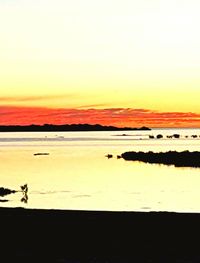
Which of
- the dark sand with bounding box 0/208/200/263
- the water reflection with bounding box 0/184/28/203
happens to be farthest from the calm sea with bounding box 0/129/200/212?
the dark sand with bounding box 0/208/200/263

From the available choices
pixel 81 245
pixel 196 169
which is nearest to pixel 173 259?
pixel 81 245

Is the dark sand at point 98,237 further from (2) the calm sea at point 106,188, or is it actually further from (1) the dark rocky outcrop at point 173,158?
(1) the dark rocky outcrop at point 173,158

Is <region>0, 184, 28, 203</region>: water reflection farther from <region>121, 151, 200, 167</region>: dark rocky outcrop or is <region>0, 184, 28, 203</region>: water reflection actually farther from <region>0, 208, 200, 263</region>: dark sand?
<region>121, 151, 200, 167</region>: dark rocky outcrop

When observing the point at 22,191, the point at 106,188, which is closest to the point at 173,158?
the point at 106,188

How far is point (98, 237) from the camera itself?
52.3 ft

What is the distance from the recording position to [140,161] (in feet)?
334

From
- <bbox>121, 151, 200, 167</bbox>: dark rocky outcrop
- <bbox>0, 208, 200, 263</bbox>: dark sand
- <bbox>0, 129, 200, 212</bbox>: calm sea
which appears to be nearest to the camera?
<bbox>0, 208, 200, 263</bbox>: dark sand

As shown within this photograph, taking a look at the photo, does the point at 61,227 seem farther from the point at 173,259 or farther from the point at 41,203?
the point at 41,203

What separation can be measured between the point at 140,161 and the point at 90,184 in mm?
40806

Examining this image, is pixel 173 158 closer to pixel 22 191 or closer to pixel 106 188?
pixel 106 188

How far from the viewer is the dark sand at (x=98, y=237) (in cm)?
1329

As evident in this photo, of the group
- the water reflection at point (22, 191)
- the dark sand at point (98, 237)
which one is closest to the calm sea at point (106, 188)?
the water reflection at point (22, 191)

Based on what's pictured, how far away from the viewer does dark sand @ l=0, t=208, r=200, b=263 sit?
13289mm

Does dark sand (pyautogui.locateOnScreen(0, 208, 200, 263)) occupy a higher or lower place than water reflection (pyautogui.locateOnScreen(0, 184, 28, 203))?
higher
